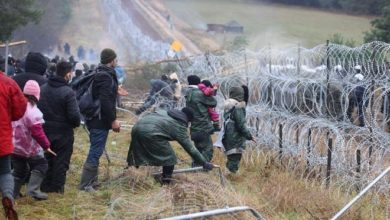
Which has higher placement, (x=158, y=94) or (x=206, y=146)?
(x=158, y=94)

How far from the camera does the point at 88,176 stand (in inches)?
226

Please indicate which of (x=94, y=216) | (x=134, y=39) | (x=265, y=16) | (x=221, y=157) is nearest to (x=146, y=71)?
(x=221, y=157)

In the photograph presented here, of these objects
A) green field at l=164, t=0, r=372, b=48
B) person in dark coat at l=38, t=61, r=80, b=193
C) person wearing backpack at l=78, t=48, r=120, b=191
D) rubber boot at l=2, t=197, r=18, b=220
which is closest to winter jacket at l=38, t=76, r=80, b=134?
person in dark coat at l=38, t=61, r=80, b=193

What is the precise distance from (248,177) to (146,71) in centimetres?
1304

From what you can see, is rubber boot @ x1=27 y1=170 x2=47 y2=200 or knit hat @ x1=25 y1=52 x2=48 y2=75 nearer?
rubber boot @ x1=27 y1=170 x2=47 y2=200

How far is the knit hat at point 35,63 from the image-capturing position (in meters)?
6.13

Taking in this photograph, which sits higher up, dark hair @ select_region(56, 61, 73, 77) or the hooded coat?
dark hair @ select_region(56, 61, 73, 77)

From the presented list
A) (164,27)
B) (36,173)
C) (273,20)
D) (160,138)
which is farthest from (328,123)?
(273,20)

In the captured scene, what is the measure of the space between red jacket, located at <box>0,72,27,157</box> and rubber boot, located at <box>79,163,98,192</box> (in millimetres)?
1477

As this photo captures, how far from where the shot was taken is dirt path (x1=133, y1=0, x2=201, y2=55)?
121 ft

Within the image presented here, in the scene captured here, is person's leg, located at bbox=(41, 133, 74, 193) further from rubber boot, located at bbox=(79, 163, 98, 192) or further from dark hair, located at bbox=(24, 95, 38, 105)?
dark hair, located at bbox=(24, 95, 38, 105)

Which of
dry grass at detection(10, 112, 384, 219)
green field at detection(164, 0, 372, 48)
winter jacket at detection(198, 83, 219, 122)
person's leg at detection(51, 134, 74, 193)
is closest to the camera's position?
dry grass at detection(10, 112, 384, 219)

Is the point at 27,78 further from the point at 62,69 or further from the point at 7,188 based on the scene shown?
the point at 7,188

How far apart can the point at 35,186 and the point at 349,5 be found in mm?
48005
